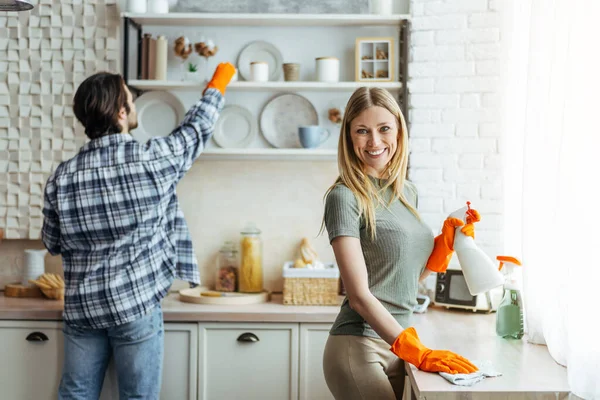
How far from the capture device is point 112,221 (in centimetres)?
246

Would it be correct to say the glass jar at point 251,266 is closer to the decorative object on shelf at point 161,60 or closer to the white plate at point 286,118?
the white plate at point 286,118

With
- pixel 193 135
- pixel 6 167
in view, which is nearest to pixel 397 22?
pixel 193 135

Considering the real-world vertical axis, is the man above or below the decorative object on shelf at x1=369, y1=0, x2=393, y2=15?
below

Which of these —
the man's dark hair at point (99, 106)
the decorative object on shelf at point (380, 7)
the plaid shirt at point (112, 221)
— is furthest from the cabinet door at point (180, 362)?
the decorative object on shelf at point (380, 7)

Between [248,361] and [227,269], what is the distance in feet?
1.74

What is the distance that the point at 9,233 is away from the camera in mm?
3383

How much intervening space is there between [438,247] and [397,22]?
4.80 feet

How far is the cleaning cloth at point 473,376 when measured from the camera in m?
1.77

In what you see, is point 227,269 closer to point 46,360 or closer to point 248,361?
point 248,361

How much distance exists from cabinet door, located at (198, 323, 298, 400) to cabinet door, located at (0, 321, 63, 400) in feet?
1.94

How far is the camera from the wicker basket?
3.01m

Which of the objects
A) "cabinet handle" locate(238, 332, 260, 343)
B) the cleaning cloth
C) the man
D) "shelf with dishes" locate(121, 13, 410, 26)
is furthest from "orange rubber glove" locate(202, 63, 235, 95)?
the cleaning cloth

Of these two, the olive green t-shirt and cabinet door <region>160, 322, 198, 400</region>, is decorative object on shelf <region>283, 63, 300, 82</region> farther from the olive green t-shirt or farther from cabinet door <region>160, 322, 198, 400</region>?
the olive green t-shirt

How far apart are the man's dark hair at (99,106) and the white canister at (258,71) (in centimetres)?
83
